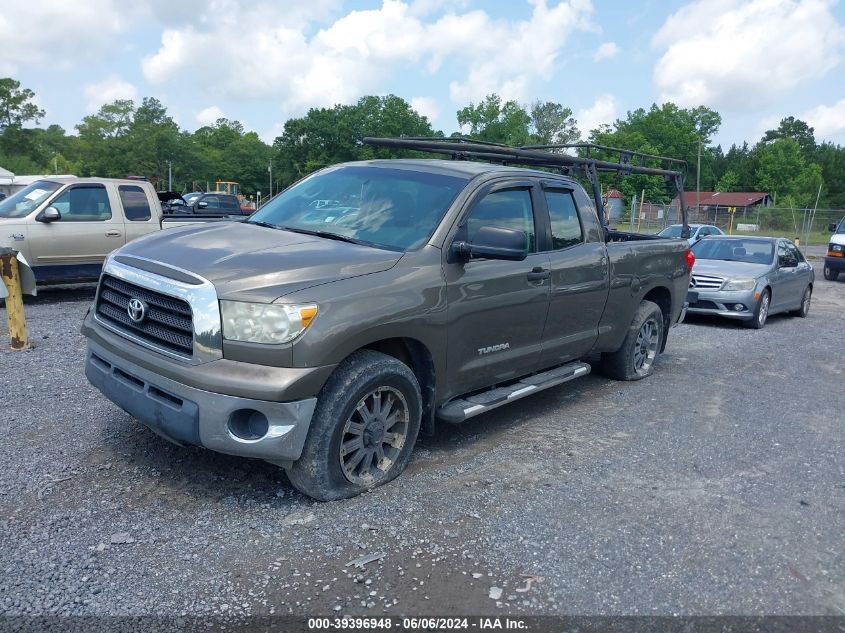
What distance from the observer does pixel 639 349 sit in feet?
23.7

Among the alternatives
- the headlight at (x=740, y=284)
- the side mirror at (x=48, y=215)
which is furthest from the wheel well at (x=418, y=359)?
the headlight at (x=740, y=284)

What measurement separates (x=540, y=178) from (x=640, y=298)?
1912 millimetres

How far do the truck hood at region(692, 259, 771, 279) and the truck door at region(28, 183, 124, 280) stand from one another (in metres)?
9.21

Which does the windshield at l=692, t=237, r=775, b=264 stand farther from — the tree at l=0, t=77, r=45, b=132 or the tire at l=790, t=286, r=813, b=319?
the tree at l=0, t=77, r=45, b=132

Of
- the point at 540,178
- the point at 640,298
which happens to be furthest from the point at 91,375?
the point at 640,298

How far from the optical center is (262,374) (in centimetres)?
361

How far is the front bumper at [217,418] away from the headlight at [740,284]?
9.34 m

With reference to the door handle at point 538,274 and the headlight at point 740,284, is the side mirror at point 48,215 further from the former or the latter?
the headlight at point 740,284

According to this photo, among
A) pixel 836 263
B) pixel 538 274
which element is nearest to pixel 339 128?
pixel 836 263

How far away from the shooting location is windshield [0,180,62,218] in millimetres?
10414

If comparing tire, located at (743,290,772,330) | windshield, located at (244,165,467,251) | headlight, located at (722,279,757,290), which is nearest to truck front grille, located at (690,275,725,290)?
headlight, located at (722,279,757,290)

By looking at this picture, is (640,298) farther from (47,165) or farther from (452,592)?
(47,165)

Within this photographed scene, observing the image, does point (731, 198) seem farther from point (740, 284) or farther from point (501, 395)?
point (501, 395)

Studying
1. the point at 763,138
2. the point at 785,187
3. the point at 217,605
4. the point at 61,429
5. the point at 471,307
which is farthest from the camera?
the point at 763,138
